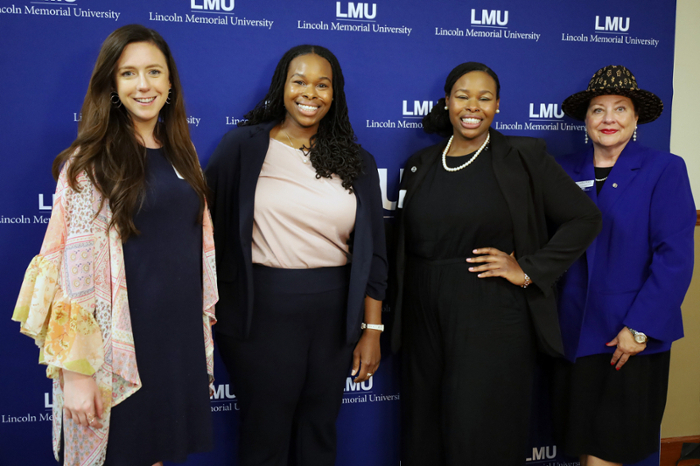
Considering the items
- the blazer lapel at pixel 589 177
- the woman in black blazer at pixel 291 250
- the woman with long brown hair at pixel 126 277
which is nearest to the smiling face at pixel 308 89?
the woman in black blazer at pixel 291 250

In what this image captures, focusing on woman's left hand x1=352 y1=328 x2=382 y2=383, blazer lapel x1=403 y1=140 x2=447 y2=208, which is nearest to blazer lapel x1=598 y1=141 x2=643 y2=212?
blazer lapel x1=403 y1=140 x2=447 y2=208

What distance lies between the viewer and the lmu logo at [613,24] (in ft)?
8.23

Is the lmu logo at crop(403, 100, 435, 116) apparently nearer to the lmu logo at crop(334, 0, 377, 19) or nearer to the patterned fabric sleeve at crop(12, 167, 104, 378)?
the lmu logo at crop(334, 0, 377, 19)

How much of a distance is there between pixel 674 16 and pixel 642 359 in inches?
71.0

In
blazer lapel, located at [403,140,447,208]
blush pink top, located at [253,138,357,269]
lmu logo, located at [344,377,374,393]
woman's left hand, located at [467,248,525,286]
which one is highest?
blazer lapel, located at [403,140,447,208]

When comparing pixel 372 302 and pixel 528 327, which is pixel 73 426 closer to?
pixel 372 302

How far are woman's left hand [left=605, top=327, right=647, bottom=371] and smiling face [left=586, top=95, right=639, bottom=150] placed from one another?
2.60ft

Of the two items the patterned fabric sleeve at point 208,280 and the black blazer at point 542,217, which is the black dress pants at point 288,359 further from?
the black blazer at point 542,217

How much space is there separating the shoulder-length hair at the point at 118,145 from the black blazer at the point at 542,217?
1168 mm

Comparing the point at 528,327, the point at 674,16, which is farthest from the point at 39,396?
the point at 674,16

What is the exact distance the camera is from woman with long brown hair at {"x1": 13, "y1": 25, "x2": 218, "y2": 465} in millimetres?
1286

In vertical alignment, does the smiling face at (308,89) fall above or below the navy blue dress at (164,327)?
above

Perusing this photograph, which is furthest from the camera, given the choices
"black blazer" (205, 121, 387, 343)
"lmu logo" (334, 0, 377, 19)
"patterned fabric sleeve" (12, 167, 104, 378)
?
"lmu logo" (334, 0, 377, 19)

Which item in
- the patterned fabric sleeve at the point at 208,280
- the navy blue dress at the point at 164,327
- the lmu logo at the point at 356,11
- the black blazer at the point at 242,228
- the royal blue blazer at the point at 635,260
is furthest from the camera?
the lmu logo at the point at 356,11
